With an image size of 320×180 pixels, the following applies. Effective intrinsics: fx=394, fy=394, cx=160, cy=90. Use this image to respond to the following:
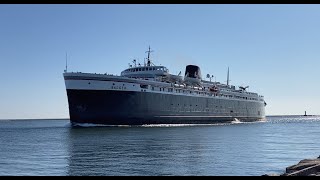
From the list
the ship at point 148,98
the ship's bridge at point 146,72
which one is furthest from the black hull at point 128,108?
the ship's bridge at point 146,72

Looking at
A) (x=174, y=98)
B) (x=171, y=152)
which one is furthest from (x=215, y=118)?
(x=171, y=152)

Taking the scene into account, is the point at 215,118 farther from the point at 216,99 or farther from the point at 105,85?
the point at 105,85

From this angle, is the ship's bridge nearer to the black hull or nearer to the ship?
the ship

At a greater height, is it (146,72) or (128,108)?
(146,72)

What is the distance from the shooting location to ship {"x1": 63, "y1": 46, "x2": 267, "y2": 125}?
202 ft

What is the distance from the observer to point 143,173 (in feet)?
65.3

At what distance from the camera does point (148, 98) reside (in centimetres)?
6725

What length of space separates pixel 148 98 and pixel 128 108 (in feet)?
15.7

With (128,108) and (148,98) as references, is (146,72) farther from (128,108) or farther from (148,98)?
(128,108)

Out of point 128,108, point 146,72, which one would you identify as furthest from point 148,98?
point 146,72

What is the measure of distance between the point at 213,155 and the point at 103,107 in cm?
3632

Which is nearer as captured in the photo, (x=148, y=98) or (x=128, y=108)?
(x=128, y=108)

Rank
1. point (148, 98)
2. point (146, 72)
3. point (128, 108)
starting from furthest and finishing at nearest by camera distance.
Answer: point (146, 72), point (148, 98), point (128, 108)

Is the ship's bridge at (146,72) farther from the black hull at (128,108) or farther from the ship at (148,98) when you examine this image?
the black hull at (128,108)
